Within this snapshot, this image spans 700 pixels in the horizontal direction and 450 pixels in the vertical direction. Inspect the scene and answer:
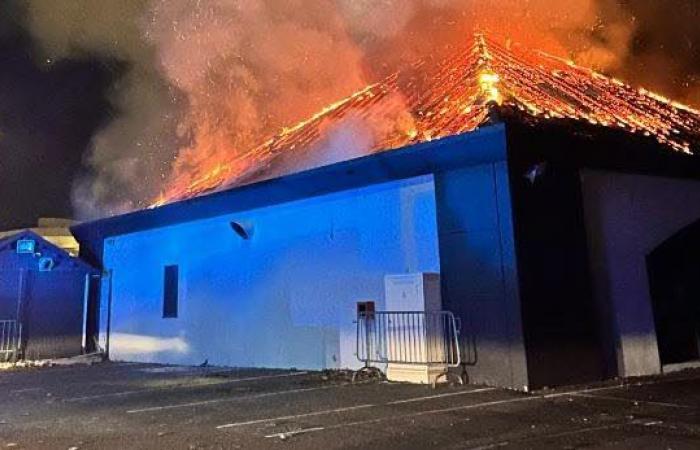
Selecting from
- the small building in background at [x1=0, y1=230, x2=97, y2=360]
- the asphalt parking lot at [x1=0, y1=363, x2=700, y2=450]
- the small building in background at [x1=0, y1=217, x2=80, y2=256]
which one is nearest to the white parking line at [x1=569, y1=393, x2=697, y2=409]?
the asphalt parking lot at [x1=0, y1=363, x2=700, y2=450]

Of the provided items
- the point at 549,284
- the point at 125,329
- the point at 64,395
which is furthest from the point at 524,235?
the point at 125,329

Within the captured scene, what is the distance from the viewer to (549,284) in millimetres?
8766

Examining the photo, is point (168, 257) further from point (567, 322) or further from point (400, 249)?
point (567, 322)

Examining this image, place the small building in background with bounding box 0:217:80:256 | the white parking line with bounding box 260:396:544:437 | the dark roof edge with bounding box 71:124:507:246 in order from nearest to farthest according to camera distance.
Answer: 1. the white parking line with bounding box 260:396:544:437
2. the dark roof edge with bounding box 71:124:507:246
3. the small building in background with bounding box 0:217:80:256

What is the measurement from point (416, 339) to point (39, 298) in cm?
1151

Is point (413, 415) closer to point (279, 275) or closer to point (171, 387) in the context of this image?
point (171, 387)

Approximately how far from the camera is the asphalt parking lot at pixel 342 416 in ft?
17.6

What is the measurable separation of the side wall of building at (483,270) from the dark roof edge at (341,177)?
29 cm

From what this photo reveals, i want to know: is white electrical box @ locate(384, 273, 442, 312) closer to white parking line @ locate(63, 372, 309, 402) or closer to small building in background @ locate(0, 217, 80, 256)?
white parking line @ locate(63, 372, 309, 402)

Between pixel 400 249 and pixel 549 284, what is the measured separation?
8.45 ft

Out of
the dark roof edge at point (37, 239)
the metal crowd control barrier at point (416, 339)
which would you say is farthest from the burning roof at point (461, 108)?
the dark roof edge at point (37, 239)

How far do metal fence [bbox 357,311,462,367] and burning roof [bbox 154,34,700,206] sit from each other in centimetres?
282

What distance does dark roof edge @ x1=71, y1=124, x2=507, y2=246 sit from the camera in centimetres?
878

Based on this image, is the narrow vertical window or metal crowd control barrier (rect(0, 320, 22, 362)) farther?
metal crowd control barrier (rect(0, 320, 22, 362))
